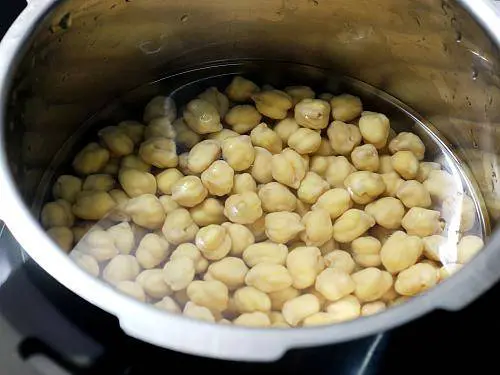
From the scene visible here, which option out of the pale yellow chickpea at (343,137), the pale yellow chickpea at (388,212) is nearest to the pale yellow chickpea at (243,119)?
the pale yellow chickpea at (343,137)

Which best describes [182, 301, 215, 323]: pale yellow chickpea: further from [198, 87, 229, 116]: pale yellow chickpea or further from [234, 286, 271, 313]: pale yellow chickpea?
[198, 87, 229, 116]: pale yellow chickpea

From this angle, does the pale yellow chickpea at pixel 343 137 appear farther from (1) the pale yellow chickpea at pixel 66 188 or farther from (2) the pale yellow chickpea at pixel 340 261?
(1) the pale yellow chickpea at pixel 66 188

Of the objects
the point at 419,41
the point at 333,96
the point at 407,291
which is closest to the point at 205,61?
the point at 333,96

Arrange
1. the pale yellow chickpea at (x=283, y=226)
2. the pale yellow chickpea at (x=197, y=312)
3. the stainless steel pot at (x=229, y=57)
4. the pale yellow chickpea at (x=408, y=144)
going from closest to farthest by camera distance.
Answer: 1. the stainless steel pot at (x=229, y=57)
2. the pale yellow chickpea at (x=197, y=312)
3. the pale yellow chickpea at (x=283, y=226)
4. the pale yellow chickpea at (x=408, y=144)

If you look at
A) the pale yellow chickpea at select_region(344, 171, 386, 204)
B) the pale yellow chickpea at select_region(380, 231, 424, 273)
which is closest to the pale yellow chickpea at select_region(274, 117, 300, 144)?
the pale yellow chickpea at select_region(344, 171, 386, 204)

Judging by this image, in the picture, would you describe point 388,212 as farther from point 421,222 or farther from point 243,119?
point 243,119

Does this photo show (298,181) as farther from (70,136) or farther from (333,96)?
(70,136)

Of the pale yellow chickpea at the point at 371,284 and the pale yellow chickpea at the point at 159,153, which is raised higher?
the pale yellow chickpea at the point at 371,284
